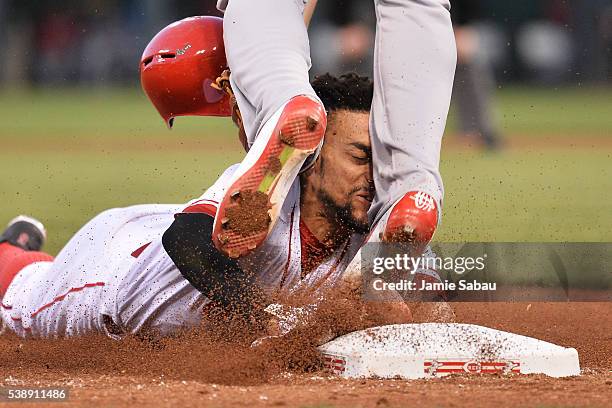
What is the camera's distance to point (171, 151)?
1416cm

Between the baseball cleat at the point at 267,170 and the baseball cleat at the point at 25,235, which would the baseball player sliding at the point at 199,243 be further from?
the baseball cleat at the point at 25,235

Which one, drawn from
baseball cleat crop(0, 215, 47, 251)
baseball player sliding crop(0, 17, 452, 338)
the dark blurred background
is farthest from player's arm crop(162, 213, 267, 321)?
the dark blurred background

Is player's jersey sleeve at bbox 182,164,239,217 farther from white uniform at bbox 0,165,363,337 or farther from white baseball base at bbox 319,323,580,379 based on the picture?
white baseball base at bbox 319,323,580,379

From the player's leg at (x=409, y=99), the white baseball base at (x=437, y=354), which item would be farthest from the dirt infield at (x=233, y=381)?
the player's leg at (x=409, y=99)

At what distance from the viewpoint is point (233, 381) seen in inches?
124

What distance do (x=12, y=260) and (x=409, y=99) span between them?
204 cm

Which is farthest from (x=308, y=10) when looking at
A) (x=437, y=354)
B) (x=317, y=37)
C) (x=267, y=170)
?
(x=317, y=37)

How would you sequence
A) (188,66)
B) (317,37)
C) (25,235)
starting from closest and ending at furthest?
1. (188,66)
2. (25,235)
3. (317,37)

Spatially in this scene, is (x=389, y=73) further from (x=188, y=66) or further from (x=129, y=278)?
(x=129, y=278)

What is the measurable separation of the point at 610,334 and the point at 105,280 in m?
1.92

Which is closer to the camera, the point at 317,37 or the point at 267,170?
the point at 267,170

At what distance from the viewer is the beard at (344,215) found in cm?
365

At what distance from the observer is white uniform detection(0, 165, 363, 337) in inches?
143

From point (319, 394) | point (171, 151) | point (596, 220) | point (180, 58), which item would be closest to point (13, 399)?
point (319, 394)
